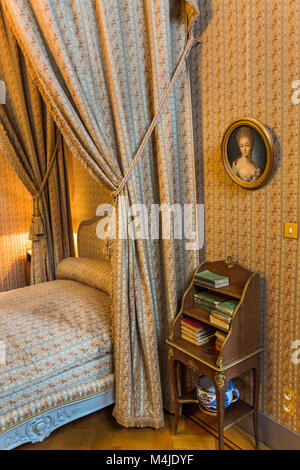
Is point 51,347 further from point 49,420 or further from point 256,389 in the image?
point 256,389

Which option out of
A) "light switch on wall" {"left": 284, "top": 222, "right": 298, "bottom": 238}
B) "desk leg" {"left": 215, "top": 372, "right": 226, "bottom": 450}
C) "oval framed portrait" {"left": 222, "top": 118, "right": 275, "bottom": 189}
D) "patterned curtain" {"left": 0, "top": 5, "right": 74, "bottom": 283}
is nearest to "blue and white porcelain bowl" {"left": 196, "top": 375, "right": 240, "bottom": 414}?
"desk leg" {"left": 215, "top": 372, "right": 226, "bottom": 450}

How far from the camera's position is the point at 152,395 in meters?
2.21

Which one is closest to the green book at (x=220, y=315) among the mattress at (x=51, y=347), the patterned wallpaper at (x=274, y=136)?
the patterned wallpaper at (x=274, y=136)

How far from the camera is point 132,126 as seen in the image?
7.06ft

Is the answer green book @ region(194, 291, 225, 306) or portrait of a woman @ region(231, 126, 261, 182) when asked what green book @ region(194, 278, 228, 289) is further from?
portrait of a woman @ region(231, 126, 261, 182)

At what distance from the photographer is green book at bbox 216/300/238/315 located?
194 centimetres

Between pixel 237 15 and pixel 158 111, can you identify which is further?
pixel 158 111

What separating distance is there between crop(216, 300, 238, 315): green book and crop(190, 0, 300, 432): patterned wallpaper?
18 cm

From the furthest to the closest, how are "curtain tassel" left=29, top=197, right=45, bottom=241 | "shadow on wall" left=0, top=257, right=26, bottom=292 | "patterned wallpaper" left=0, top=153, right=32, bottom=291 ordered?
1. "shadow on wall" left=0, top=257, right=26, bottom=292
2. "patterned wallpaper" left=0, top=153, right=32, bottom=291
3. "curtain tassel" left=29, top=197, right=45, bottom=241

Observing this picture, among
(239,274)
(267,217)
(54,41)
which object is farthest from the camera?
(239,274)

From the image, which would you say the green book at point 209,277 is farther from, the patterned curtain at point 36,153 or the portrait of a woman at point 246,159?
the patterned curtain at point 36,153

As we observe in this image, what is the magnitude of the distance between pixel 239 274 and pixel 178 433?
1083 mm
